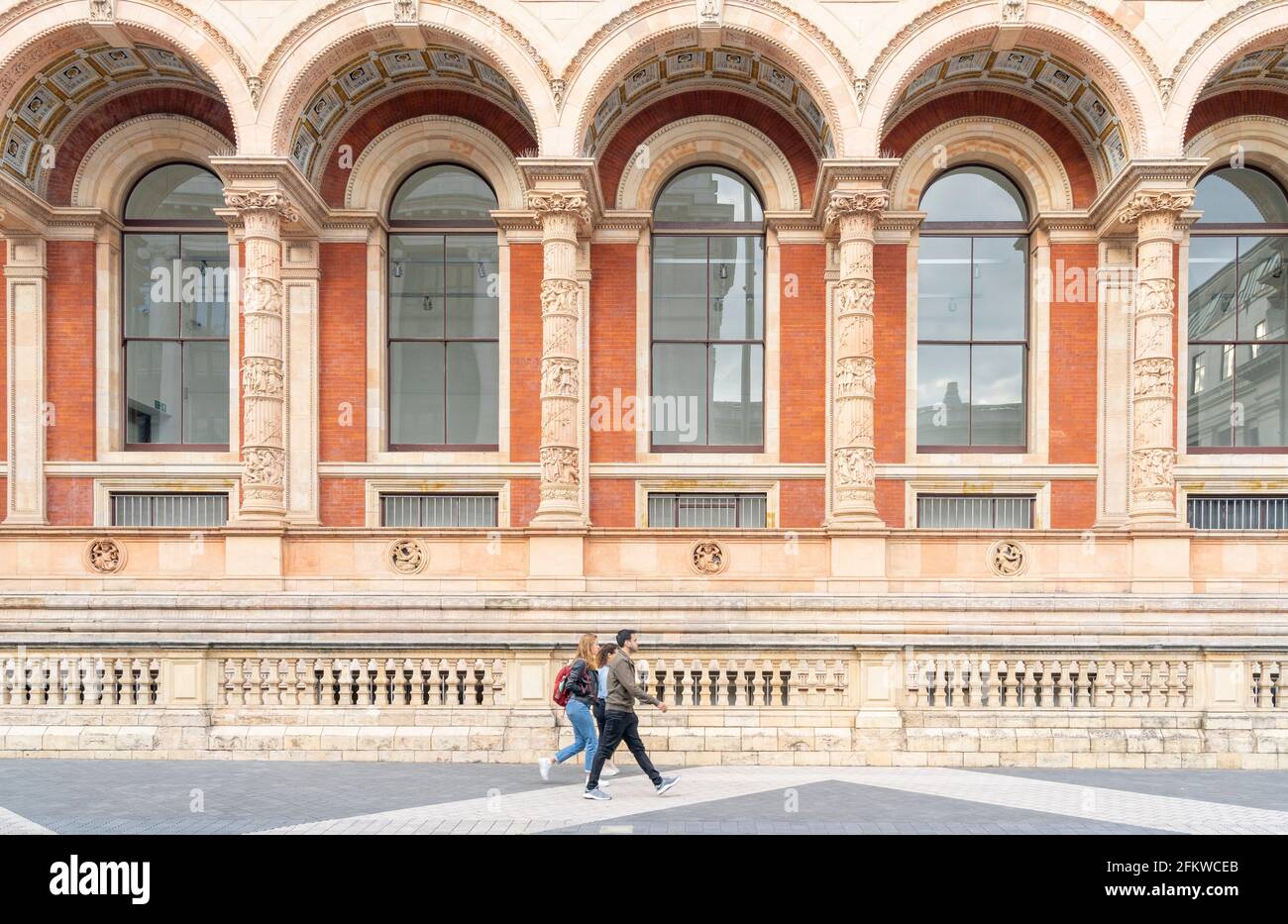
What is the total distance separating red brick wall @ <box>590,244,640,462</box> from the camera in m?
19.0

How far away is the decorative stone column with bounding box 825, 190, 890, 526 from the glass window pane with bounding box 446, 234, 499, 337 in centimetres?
684

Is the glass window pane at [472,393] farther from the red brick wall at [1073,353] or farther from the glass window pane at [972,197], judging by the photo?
the red brick wall at [1073,353]

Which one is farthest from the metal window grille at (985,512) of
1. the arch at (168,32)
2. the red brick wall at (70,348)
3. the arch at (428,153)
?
the red brick wall at (70,348)

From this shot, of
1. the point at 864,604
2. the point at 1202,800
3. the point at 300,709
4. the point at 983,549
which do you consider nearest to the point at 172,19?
the point at 300,709

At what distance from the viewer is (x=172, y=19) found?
16281mm

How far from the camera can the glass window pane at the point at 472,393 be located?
19.4 m

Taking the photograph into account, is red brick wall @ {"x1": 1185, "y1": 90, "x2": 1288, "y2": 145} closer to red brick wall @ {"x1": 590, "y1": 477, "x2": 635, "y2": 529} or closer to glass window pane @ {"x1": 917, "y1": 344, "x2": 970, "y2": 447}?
glass window pane @ {"x1": 917, "y1": 344, "x2": 970, "y2": 447}

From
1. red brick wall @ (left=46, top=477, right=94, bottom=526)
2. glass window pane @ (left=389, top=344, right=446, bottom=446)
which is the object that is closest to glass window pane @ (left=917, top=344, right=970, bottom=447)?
glass window pane @ (left=389, top=344, right=446, bottom=446)

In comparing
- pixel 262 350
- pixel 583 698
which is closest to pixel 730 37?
pixel 262 350

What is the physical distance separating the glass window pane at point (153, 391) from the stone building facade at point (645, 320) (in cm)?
8

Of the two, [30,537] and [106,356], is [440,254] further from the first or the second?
[30,537]

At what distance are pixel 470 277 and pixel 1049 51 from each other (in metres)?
11.2

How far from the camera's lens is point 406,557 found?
51.4 ft

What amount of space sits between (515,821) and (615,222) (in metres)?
13.0
